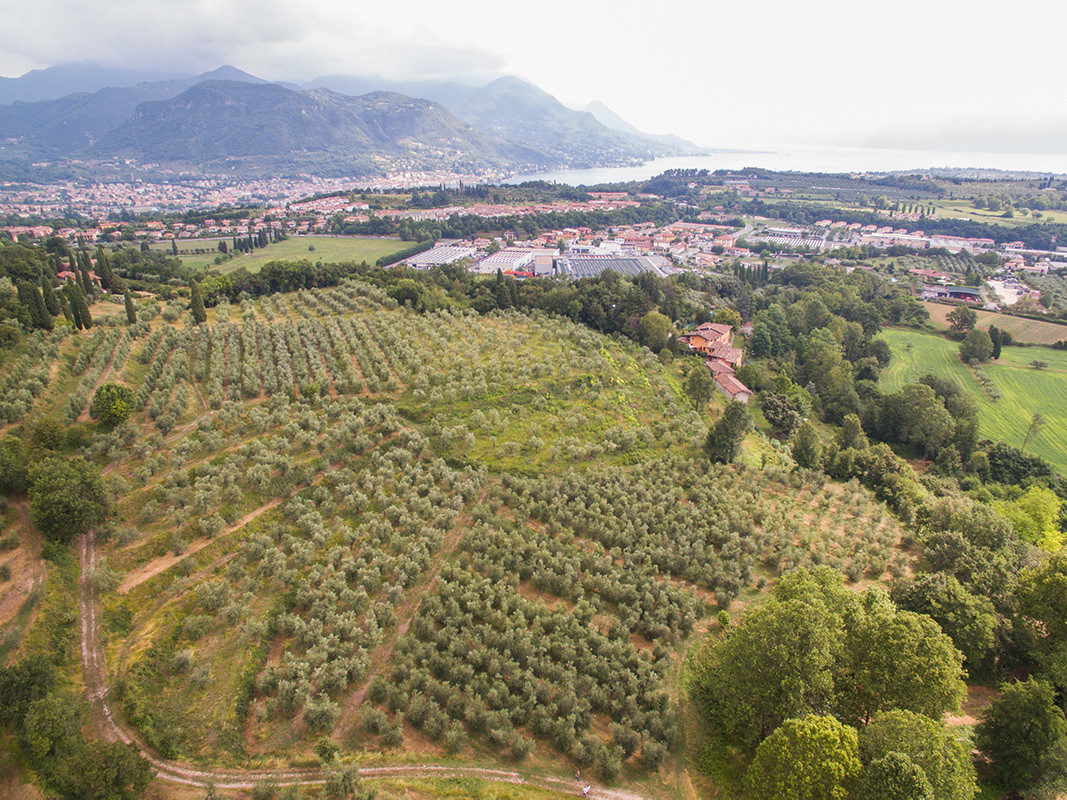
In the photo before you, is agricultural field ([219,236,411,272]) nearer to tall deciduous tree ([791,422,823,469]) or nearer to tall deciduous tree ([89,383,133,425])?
tall deciduous tree ([89,383,133,425])

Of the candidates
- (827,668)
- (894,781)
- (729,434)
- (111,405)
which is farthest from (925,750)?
(111,405)

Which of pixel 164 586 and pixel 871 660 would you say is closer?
pixel 871 660

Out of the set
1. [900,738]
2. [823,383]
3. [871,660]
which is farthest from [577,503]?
[823,383]

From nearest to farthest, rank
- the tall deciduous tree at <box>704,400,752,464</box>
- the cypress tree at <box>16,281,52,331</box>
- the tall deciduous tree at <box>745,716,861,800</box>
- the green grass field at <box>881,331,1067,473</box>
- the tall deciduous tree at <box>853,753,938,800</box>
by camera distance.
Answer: the tall deciduous tree at <box>853,753,938,800</box>
the tall deciduous tree at <box>745,716,861,800</box>
the tall deciduous tree at <box>704,400,752,464</box>
the cypress tree at <box>16,281,52,331</box>
the green grass field at <box>881,331,1067,473</box>

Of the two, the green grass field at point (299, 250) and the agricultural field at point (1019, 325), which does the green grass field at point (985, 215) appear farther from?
the green grass field at point (299, 250)

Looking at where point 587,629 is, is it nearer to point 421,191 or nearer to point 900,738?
point 900,738

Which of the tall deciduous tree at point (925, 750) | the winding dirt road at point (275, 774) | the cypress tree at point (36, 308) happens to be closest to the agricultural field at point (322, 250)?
the cypress tree at point (36, 308)

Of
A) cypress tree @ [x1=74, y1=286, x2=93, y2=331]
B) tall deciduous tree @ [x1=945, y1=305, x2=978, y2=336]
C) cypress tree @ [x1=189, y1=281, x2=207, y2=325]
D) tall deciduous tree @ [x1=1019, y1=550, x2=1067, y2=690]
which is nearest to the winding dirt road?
tall deciduous tree @ [x1=1019, y1=550, x2=1067, y2=690]
